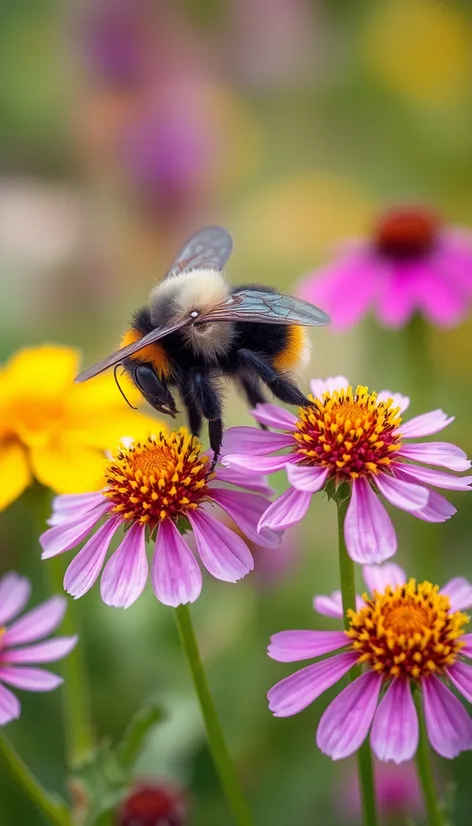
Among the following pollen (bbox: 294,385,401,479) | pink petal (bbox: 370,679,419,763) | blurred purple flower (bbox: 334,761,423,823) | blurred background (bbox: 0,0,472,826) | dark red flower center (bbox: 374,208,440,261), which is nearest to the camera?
pink petal (bbox: 370,679,419,763)

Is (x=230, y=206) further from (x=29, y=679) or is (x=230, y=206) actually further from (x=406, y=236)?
(x=29, y=679)

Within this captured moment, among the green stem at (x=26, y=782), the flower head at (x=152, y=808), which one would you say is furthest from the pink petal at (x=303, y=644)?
the flower head at (x=152, y=808)

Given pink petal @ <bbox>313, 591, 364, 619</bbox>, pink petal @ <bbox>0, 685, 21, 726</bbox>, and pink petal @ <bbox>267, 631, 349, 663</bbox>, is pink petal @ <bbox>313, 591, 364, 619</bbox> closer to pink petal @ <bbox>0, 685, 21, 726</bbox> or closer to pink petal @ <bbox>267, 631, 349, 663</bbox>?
pink petal @ <bbox>267, 631, 349, 663</bbox>

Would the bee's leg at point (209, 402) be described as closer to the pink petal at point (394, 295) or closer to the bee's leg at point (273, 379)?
the bee's leg at point (273, 379)

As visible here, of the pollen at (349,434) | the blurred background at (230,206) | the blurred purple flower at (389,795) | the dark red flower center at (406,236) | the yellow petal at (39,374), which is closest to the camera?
the pollen at (349,434)

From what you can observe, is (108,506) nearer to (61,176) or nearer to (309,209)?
(309,209)

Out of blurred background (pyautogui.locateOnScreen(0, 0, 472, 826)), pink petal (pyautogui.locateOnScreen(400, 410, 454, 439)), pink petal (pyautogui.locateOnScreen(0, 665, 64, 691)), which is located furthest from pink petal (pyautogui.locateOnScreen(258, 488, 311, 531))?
blurred background (pyautogui.locateOnScreen(0, 0, 472, 826))

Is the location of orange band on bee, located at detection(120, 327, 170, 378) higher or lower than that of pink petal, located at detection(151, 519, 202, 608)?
higher
